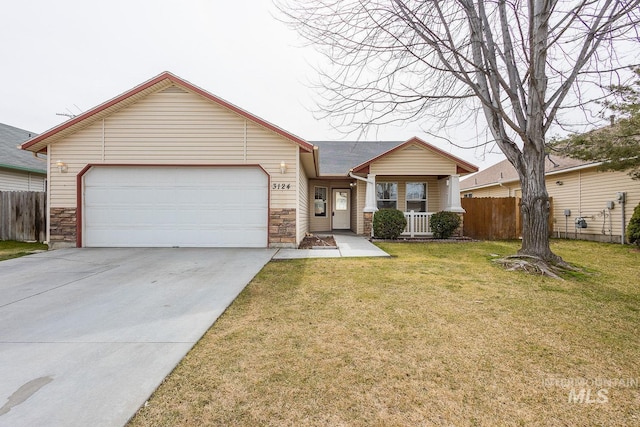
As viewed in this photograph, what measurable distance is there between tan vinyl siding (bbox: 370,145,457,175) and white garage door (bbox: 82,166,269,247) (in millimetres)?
5215

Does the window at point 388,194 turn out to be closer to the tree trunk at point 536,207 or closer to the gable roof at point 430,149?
the gable roof at point 430,149

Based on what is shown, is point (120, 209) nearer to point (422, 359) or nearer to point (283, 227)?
point (283, 227)

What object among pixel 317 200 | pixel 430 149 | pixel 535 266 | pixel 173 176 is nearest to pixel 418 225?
pixel 430 149

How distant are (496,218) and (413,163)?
→ 4.14 meters

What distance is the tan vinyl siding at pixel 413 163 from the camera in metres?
Answer: 11.6

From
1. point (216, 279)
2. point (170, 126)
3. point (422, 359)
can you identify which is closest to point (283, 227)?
point (216, 279)

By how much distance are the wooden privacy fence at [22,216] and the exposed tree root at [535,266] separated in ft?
44.9

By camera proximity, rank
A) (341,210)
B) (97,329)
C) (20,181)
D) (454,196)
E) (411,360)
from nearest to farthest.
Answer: (411,360), (97,329), (454,196), (20,181), (341,210)

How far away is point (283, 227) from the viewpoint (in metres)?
8.50

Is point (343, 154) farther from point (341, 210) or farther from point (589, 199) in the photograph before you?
point (589, 199)

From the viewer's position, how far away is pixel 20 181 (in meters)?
12.5

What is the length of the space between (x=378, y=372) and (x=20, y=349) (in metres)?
3.11

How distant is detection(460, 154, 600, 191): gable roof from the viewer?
40.0 ft

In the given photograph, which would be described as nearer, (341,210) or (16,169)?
(16,169)
